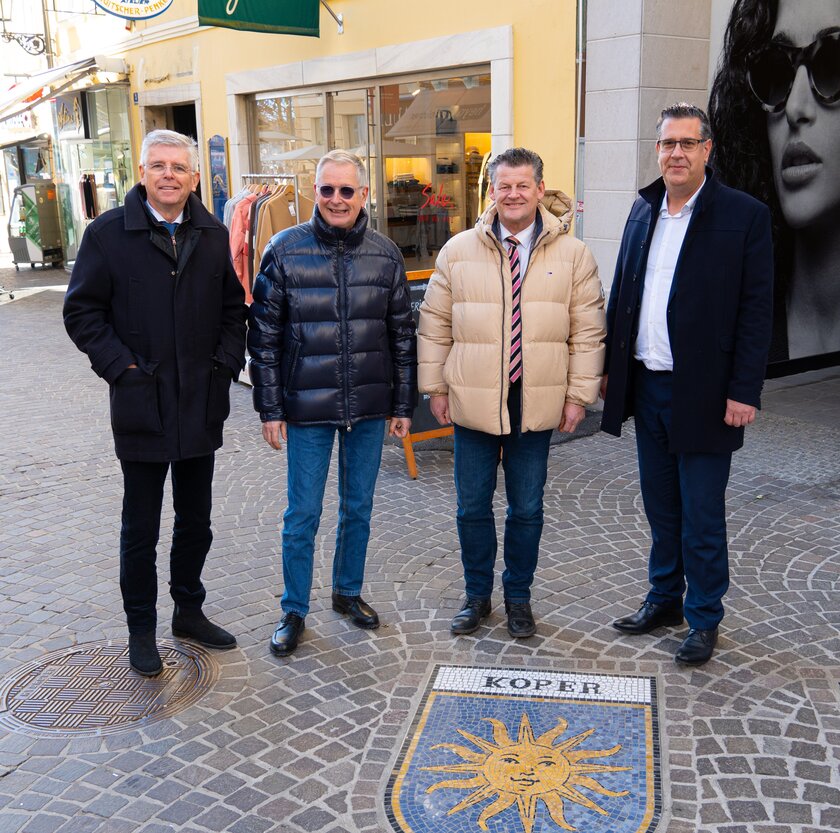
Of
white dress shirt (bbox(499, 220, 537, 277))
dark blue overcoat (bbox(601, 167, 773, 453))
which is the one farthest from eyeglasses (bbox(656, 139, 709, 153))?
white dress shirt (bbox(499, 220, 537, 277))

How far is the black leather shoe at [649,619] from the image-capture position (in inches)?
161

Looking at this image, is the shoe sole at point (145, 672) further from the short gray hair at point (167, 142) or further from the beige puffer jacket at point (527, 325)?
the short gray hair at point (167, 142)

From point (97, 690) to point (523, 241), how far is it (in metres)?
2.49

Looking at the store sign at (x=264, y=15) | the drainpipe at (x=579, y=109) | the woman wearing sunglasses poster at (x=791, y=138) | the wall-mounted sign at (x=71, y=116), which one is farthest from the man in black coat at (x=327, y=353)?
the wall-mounted sign at (x=71, y=116)

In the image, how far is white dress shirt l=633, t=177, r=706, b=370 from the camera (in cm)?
374

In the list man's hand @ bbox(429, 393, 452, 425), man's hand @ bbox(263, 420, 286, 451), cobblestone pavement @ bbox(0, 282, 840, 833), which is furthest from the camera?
man's hand @ bbox(429, 393, 452, 425)

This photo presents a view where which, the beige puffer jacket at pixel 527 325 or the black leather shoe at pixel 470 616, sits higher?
the beige puffer jacket at pixel 527 325

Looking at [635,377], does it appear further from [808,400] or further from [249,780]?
[808,400]

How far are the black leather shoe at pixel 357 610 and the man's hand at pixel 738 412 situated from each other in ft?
5.77

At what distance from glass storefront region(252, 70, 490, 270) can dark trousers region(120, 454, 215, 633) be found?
16.1 ft

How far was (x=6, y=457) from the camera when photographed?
7.02m

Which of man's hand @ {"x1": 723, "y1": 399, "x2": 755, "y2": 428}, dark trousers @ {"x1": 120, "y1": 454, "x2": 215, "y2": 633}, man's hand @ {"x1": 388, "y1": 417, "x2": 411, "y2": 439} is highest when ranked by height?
man's hand @ {"x1": 723, "y1": 399, "x2": 755, "y2": 428}

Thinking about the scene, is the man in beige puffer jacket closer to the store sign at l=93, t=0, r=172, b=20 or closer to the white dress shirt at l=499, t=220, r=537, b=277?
the white dress shirt at l=499, t=220, r=537, b=277

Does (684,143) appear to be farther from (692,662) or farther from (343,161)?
(692,662)
